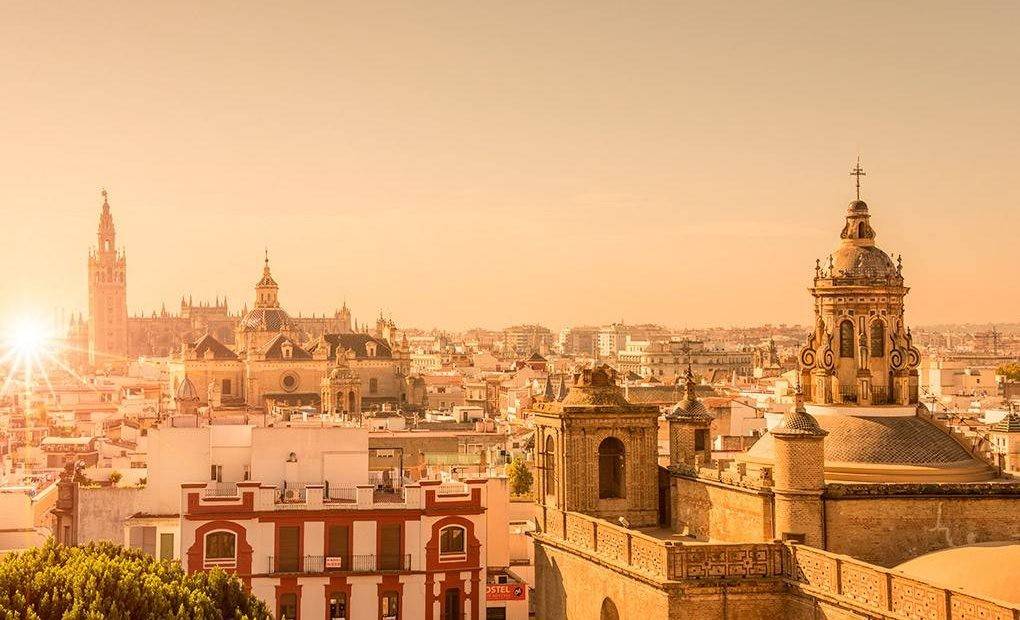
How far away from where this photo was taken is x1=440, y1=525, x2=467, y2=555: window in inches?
1277

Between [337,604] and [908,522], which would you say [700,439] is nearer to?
[908,522]

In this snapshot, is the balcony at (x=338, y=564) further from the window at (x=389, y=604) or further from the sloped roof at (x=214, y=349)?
the sloped roof at (x=214, y=349)

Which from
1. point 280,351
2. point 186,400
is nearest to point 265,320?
point 280,351

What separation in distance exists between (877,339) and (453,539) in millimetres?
11571

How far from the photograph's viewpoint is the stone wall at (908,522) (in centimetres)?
2306

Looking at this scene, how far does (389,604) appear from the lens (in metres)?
31.8

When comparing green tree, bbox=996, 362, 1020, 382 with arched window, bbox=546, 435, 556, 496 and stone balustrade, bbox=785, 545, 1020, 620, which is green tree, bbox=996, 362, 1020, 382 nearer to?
arched window, bbox=546, 435, 556, 496

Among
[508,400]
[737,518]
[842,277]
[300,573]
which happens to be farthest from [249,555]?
[508,400]

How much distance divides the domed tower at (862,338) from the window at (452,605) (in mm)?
10555

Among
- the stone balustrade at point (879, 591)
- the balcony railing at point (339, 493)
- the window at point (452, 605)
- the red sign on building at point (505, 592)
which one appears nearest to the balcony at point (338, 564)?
the window at point (452, 605)

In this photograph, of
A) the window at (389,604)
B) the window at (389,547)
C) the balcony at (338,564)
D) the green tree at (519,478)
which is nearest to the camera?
the balcony at (338,564)

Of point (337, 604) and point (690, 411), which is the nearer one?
point (690, 411)

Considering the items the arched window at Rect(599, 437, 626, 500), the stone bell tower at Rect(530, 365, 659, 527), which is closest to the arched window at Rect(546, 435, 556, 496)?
the stone bell tower at Rect(530, 365, 659, 527)

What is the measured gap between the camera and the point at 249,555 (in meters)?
31.2
